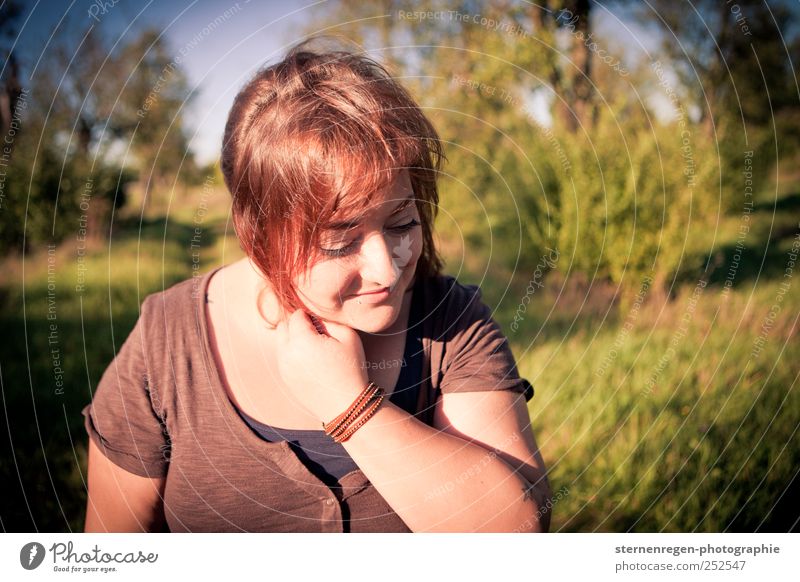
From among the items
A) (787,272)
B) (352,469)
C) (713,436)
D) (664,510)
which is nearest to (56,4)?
(352,469)

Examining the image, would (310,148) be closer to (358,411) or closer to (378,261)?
(378,261)

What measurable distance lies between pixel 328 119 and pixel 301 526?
2.17ft

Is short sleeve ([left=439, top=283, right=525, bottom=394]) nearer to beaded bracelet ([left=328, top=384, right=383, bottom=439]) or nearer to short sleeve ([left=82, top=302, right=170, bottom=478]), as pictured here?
beaded bracelet ([left=328, top=384, right=383, bottom=439])

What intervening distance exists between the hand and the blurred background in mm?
376

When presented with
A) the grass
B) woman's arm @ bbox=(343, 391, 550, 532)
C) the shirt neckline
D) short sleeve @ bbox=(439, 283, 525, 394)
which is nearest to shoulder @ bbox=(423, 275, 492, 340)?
short sleeve @ bbox=(439, 283, 525, 394)

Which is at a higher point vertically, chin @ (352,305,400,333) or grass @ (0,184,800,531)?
chin @ (352,305,400,333)

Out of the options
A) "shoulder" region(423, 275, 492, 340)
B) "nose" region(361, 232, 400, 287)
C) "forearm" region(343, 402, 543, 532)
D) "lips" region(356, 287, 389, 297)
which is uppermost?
"nose" region(361, 232, 400, 287)

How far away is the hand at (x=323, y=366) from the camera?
85cm

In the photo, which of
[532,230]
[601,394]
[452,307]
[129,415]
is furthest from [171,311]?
[532,230]

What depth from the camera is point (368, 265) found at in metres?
0.88

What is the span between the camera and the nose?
0.86 m

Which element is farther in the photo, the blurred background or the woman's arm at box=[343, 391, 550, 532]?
the blurred background

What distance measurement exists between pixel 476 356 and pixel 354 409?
0.71ft
